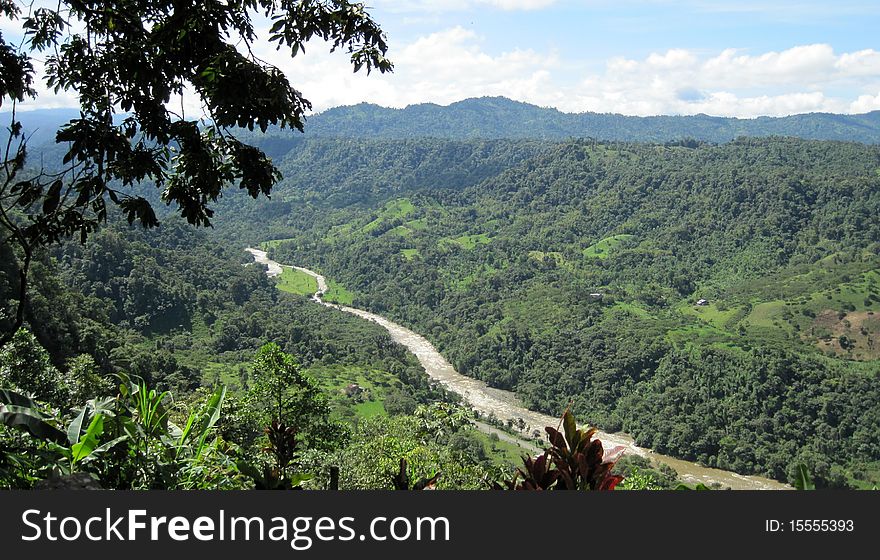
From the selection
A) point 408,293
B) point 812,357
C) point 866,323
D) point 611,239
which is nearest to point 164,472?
point 812,357

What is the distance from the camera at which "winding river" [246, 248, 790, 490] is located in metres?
42.5

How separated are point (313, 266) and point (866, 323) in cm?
7722

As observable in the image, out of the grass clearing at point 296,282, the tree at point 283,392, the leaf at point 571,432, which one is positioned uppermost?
the leaf at point 571,432

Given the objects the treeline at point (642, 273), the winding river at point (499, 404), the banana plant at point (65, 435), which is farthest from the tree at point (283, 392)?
the treeline at point (642, 273)

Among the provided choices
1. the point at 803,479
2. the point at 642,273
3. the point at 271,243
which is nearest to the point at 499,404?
the point at 642,273

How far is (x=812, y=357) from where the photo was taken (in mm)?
53656

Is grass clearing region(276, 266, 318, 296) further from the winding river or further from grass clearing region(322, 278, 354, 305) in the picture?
grass clearing region(322, 278, 354, 305)

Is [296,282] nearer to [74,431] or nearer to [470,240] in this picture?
[470,240]

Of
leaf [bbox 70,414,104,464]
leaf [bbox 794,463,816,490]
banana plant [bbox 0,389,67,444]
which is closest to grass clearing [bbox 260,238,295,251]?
banana plant [bbox 0,389,67,444]

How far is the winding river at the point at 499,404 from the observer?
42500 mm

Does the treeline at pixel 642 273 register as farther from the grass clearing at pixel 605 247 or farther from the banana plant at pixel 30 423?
the banana plant at pixel 30 423

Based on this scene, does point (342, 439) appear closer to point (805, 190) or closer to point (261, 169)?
point (261, 169)

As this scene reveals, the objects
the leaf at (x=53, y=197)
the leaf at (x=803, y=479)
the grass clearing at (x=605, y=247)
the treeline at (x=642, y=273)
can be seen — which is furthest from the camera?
the grass clearing at (x=605, y=247)

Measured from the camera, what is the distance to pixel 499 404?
185 ft
